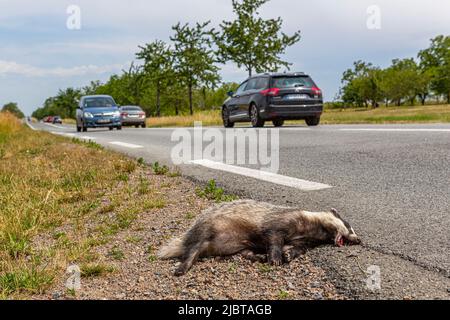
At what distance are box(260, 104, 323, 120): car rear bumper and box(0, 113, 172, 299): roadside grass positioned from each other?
9.45 metres

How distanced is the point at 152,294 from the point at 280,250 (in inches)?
34.3

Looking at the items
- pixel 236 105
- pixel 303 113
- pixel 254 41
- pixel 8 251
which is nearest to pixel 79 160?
pixel 8 251

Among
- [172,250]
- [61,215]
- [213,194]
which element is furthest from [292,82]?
[172,250]

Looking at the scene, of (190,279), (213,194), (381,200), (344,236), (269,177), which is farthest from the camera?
(269,177)

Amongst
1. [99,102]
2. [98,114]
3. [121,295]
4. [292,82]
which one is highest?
[292,82]

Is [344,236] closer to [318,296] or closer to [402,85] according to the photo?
[318,296]

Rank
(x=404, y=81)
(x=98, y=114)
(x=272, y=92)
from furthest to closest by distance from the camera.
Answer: (x=404, y=81) < (x=98, y=114) < (x=272, y=92)

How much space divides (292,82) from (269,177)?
1157 centimetres

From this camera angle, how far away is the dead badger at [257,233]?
3098 millimetres

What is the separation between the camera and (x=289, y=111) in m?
16.4

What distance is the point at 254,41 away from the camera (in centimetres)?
3097

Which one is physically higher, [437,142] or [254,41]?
[254,41]

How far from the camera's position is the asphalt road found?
2510 millimetres
